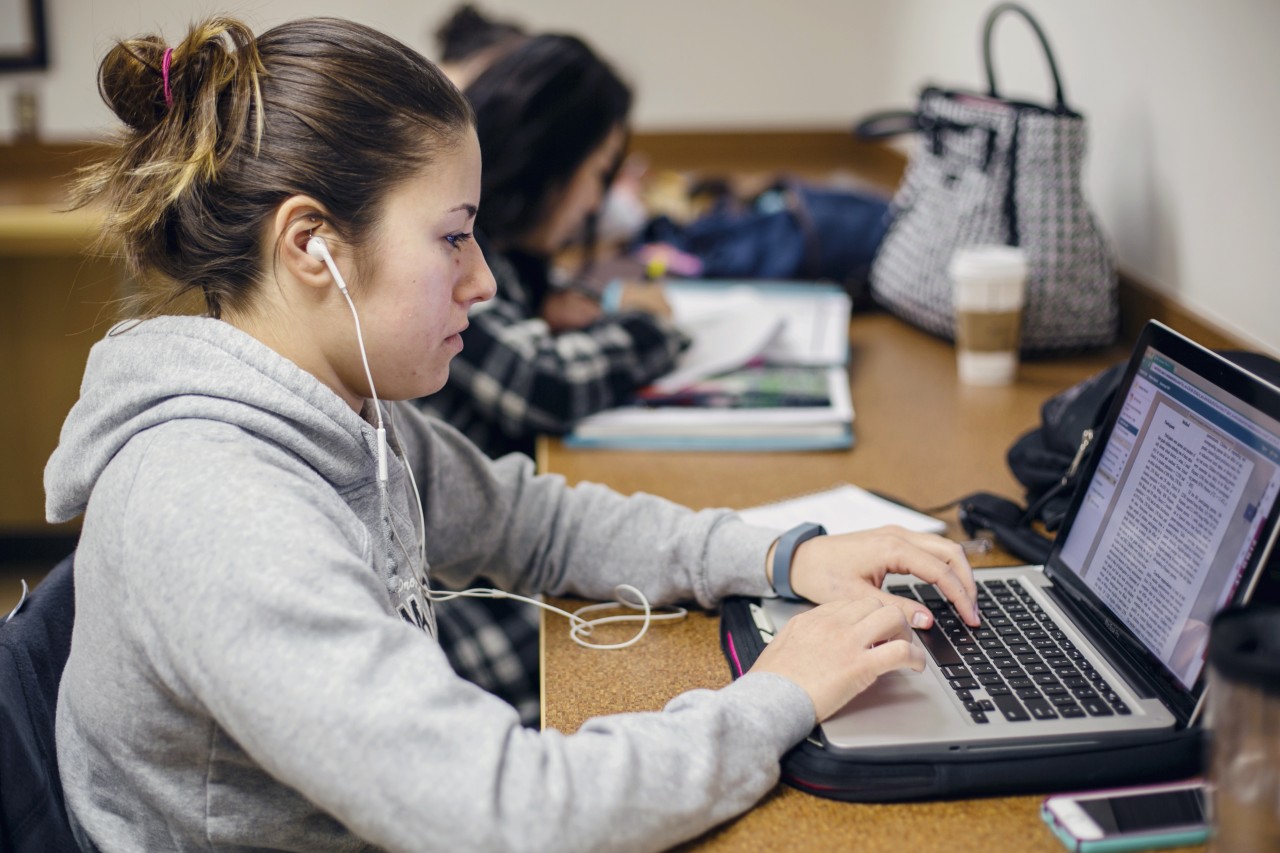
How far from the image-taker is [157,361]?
2.52 ft

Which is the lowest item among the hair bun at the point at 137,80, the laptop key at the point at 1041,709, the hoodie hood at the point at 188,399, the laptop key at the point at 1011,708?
the laptop key at the point at 1011,708

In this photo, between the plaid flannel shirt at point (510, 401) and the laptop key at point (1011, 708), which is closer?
the laptop key at point (1011, 708)

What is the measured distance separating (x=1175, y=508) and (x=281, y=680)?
576 mm

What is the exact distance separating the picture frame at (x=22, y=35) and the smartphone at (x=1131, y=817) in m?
3.17

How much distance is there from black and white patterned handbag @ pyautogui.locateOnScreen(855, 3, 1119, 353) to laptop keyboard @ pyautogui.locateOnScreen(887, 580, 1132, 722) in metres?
0.72

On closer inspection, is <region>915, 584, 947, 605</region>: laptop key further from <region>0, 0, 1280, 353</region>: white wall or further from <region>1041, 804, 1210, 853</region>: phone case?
<region>0, 0, 1280, 353</region>: white wall

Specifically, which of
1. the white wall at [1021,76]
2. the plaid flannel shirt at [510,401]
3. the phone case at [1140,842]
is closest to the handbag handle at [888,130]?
the white wall at [1021,76]

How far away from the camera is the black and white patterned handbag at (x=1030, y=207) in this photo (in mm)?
1531

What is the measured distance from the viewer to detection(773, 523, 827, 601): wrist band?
0.95 meters

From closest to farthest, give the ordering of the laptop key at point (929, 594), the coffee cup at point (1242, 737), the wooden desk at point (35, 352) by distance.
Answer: the coffee cup at point (1242, 737)
the laptop key at point (929, 594)
the wooden desk at point (35, 352)

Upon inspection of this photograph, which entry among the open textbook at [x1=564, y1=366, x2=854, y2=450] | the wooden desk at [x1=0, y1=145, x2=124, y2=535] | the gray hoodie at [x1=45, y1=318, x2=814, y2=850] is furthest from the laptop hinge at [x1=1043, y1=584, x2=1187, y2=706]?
the wooden desk at [x1=0, y1=145, x2=124, y2=535]

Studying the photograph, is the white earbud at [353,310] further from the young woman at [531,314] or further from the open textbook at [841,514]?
the young woman at [531,314]

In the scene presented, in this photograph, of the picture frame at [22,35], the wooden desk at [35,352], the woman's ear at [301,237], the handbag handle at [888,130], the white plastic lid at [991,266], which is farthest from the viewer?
the picture frame at [22,35]

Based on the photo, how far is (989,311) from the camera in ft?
4.91
